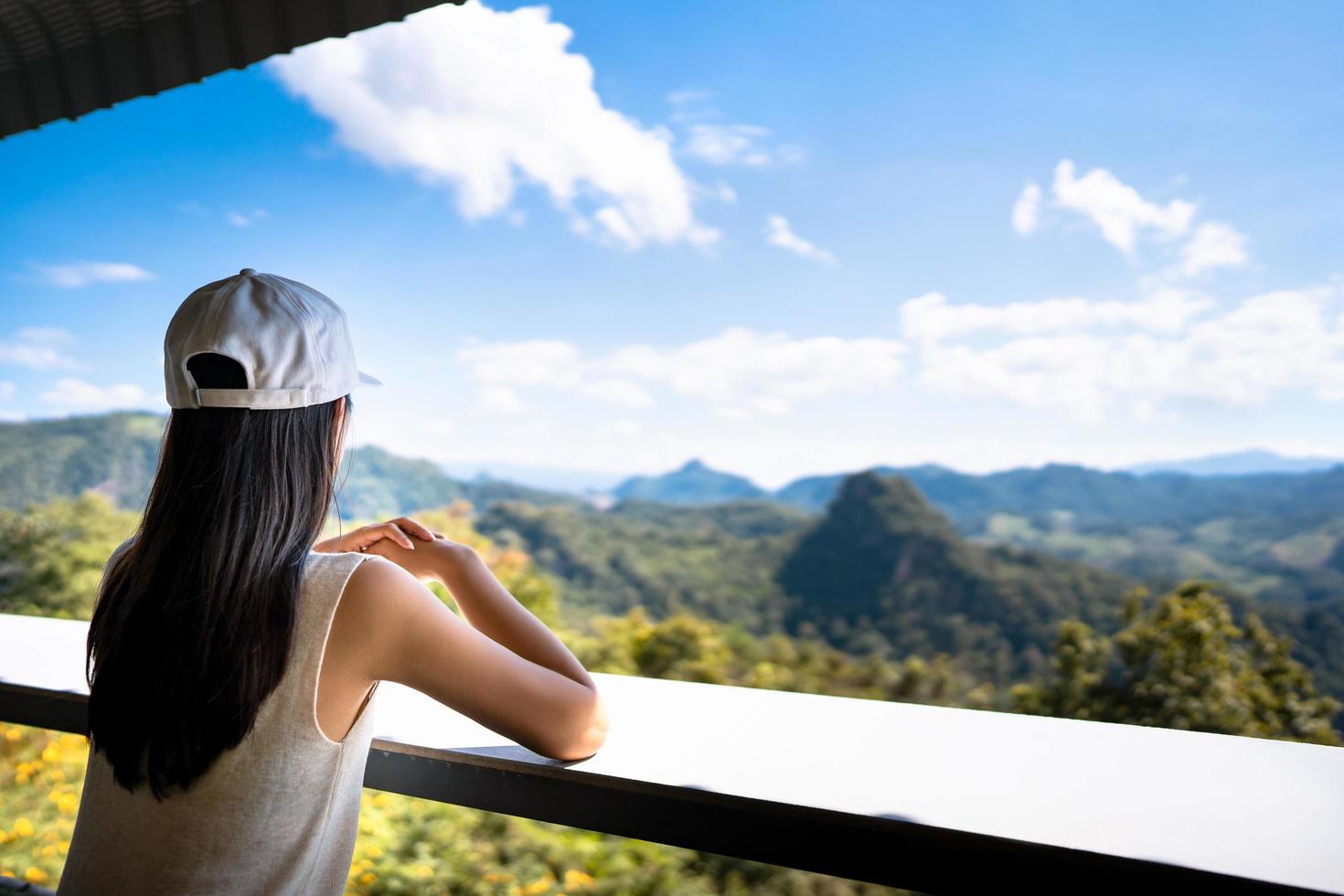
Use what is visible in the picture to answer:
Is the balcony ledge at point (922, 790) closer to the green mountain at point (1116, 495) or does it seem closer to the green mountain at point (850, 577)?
the green mountain at point (850, 577)

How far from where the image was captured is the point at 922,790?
0.99 m

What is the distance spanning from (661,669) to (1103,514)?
9.86m

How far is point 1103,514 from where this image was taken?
Result: 1205cm

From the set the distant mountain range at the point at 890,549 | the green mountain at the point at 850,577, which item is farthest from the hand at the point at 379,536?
the green mountain at the point at 850,577

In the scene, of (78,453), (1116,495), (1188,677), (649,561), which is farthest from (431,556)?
(1116,495)

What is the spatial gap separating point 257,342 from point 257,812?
481mm

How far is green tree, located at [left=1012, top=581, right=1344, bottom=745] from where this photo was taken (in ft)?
15.8

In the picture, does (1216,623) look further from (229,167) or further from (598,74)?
(598,74)

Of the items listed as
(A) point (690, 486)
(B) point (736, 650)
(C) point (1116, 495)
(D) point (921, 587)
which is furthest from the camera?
(A) point (690, 486)

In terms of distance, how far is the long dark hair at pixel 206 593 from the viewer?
2.82 feet

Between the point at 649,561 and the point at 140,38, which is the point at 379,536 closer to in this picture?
the point at 140,38

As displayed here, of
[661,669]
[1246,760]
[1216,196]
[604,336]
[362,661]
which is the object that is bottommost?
[661,669]

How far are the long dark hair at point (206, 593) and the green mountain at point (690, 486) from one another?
44.2 ft

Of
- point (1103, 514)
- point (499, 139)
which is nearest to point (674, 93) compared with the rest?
point (499, 139)
